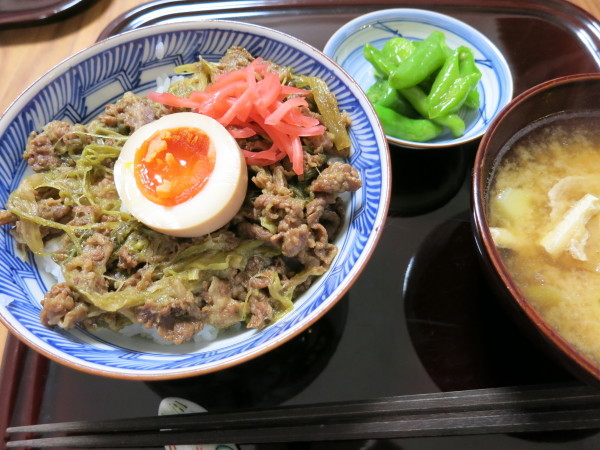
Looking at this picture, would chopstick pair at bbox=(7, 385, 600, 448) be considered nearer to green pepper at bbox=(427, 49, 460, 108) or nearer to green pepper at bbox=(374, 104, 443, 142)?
green pepper at bbox=(374, 104, 443, 142)

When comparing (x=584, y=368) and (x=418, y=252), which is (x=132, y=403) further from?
(x=584, y=368)

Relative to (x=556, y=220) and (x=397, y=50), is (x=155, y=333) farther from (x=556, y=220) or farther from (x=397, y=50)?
(x=397, y=50)

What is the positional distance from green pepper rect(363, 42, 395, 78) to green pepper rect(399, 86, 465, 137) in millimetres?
153

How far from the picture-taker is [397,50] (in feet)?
8.05

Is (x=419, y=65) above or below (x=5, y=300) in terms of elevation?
above

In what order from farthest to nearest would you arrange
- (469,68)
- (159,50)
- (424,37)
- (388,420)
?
(424,37)
(469,68)
(159,50)
(388,420)

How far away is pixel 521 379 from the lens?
1.69 m

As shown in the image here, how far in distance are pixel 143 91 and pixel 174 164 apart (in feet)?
2.18

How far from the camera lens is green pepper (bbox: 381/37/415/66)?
2.44 metres

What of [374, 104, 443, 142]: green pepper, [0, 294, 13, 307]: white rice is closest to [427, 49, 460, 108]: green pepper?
[374, 104, 443, 142]: green pepper

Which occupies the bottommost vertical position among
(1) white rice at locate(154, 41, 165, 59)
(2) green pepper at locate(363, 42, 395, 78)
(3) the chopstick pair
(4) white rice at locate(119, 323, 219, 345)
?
(3) the chopstick pair

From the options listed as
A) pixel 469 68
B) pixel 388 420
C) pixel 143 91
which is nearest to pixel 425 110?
pixel 469 68

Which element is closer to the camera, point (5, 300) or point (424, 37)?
point (5, 300)

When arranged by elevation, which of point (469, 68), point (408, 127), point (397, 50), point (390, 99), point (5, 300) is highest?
point (397, 50)
